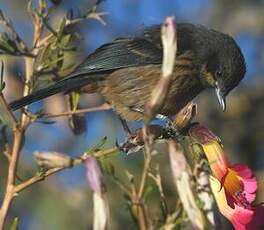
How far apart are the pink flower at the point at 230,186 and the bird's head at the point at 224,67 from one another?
1985mm

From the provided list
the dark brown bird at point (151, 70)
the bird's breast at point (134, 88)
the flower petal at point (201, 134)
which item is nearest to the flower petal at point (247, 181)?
the flower petal at point (201, 134)

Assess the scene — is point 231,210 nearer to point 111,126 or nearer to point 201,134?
point 201,134

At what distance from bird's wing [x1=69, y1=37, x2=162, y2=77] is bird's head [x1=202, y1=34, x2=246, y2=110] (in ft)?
1.34

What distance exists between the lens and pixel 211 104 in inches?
264

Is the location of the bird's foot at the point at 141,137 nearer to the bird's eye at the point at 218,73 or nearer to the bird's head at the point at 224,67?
the bird's head at the point at 224,67

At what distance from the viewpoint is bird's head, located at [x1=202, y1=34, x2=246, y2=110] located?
444 centimetres

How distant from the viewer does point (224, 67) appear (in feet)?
14.8

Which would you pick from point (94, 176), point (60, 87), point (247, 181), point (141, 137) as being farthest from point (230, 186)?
point (60, 87)

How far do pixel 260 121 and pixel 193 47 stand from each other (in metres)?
2.13

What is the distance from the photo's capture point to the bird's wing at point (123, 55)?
4237 millimetres

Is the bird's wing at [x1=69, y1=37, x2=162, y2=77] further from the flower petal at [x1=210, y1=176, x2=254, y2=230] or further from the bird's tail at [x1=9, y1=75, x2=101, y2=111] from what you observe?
the flower petal at [x1=210, y1=176, x2=254, y2=230]

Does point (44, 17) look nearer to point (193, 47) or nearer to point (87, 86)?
point (87, 86)

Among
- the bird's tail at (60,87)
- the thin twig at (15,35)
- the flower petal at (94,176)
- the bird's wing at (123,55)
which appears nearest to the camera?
the flower petal at (94,176)

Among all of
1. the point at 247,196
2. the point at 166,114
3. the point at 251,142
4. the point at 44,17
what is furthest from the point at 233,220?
the point at 251,142
